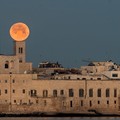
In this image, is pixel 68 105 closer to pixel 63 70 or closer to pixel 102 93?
pixel 102 93

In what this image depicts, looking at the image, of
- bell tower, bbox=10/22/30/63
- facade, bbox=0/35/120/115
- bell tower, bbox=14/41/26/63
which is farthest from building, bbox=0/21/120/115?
bell tower, bbox=10/22/30/63

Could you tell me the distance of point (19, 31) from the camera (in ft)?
461

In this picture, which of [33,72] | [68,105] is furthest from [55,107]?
[33,72]

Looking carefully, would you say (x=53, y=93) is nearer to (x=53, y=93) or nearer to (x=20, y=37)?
(x=53, y=93)

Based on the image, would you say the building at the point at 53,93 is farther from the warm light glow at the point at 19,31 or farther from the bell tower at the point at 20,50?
the warm light glow at the point at 19,31

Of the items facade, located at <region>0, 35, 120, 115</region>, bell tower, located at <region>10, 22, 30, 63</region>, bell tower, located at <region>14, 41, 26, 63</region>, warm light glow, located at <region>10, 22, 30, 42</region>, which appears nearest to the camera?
facade, located at <region>0, 35, 120, 115</region>

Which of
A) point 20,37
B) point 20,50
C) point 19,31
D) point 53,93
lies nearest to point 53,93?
point 53,93

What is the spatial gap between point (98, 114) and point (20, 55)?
10912 mm

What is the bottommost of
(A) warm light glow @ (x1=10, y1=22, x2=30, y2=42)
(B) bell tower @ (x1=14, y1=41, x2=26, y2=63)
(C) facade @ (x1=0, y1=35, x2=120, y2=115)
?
(C) facade @ (x1=0, y1=35, x2=120, y2=115)

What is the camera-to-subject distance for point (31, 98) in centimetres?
13400

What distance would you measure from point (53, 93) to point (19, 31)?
8850 mm

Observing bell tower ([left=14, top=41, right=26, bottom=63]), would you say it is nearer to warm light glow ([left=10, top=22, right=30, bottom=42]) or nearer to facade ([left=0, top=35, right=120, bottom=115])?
warm light glow ([left=10, top=22, right=30, bottom=42])

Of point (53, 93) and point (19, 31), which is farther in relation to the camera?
point (19, 31)

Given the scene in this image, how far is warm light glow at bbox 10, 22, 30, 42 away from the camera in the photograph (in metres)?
140
